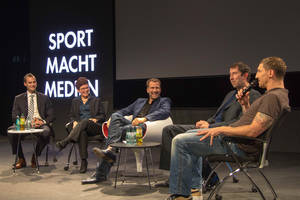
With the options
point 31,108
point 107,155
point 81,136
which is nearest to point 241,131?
point 107,155

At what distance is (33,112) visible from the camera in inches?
211

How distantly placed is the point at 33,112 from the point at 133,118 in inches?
60.3

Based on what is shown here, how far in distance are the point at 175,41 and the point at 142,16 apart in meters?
0.84

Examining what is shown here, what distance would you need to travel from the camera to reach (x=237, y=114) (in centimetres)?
360

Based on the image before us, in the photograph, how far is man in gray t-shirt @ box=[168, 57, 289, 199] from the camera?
2.64 meters

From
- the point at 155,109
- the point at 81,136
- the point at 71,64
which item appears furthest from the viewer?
the point at 71,64

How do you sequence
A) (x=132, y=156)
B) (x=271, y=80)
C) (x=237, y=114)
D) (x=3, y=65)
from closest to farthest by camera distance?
(x=271, y=80) → (x=237, y=114) → (x=132, y=156) → (x=3, y=65)

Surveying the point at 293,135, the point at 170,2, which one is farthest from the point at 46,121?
the point at 293,135

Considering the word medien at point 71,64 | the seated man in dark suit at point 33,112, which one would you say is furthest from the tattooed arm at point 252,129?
the word medien at point 71,64

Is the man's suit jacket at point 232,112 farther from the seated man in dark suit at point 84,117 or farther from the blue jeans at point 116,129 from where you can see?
the seated man in dark suit at point 84,117

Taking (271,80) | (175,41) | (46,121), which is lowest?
(46,121)

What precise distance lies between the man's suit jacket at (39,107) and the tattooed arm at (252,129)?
10.3ft

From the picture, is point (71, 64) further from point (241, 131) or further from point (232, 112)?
point (241, 131)

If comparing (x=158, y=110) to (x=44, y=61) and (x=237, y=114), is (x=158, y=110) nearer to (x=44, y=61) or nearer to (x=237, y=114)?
(x=237, y=114)
